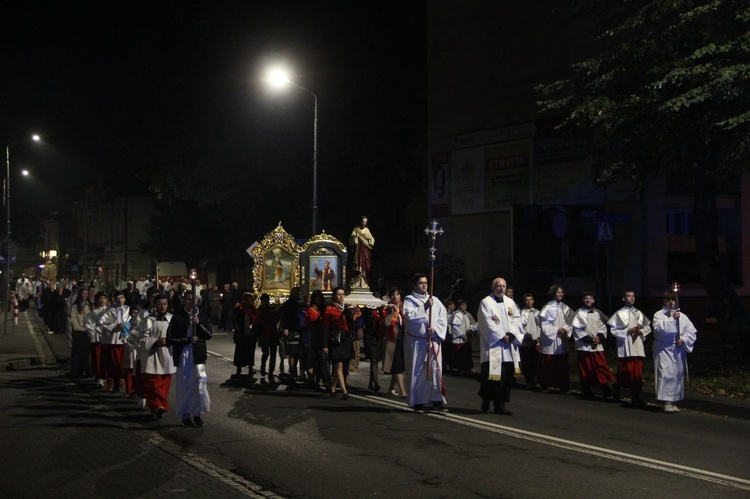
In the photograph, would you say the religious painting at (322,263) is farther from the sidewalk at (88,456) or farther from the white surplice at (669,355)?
the white surplice at (669,355)

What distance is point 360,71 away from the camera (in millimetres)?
38531

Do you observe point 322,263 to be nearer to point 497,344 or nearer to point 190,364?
point 497,344

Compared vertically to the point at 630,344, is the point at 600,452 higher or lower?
lower

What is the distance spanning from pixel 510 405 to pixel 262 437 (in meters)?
4.52

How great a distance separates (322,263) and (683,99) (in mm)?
15514

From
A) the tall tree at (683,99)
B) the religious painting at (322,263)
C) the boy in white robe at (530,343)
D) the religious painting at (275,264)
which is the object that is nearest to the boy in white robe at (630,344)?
the boy in white robe at (530,343)

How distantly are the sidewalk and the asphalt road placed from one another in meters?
0.32

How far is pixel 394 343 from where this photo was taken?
618 inches

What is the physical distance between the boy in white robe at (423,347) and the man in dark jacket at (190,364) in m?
2.85

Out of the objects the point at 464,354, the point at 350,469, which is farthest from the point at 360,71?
the point at 350,469

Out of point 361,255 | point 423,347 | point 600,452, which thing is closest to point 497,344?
point 423,347

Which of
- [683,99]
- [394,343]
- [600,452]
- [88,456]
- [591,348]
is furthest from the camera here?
[683,99]

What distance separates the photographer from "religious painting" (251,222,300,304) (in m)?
31.9

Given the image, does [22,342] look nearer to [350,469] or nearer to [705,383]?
[705,383]
